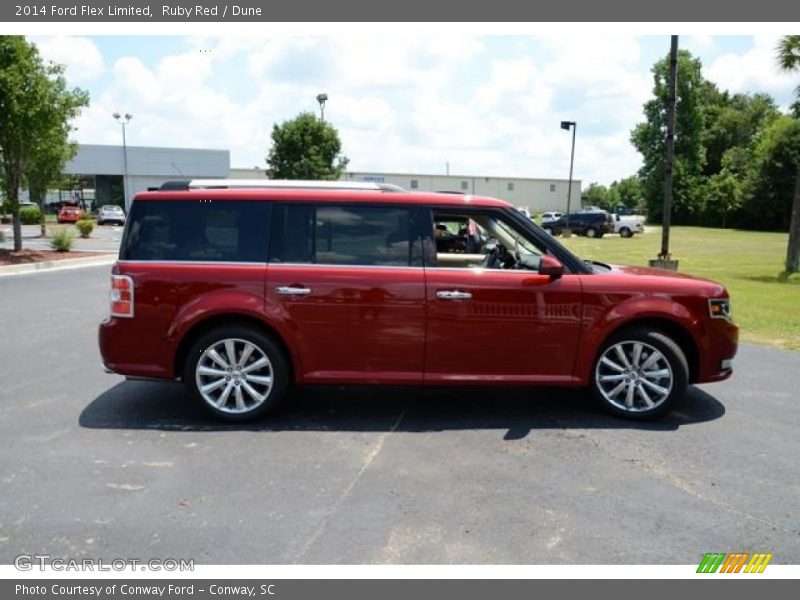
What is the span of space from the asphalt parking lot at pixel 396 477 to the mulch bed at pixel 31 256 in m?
13.3

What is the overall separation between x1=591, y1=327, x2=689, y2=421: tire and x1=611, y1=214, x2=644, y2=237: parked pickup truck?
3808cm

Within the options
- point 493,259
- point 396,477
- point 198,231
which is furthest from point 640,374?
point 198,231

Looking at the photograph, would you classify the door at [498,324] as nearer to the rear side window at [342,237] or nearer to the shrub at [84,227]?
the rear side window at [342,237]

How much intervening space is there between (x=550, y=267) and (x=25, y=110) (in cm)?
1738

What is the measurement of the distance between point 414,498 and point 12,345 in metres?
6.27

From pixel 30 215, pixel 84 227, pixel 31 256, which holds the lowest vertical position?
pixel 31 256

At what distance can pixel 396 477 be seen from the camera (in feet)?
14.1

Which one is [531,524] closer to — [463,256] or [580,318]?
[580,318]

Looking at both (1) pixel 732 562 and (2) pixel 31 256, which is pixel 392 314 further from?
(2) pixel 31 256

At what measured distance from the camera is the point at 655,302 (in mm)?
5359

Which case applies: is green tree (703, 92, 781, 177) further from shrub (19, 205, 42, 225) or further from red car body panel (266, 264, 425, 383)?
red car body panel (266, 264, 425, 383)

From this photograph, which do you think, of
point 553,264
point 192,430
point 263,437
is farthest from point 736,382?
point 192,430

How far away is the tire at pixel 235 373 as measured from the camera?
5.25 metres

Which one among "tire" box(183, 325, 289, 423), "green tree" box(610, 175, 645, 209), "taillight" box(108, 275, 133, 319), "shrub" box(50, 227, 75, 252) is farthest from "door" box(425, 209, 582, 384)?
"green tree" box(610, 175, 645, 209)
